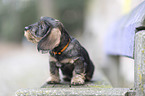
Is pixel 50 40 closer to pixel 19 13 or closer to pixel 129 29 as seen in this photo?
pixel 129 29

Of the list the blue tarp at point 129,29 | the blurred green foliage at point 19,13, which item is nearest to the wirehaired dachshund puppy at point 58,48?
the blue tarp at point 129,29

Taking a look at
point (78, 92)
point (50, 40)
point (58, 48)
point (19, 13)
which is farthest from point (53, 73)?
point (19, 13)

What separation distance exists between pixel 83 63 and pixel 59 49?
1.04 feet

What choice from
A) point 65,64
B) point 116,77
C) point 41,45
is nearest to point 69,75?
point 65,64

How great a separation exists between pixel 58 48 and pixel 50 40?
0.18 meters

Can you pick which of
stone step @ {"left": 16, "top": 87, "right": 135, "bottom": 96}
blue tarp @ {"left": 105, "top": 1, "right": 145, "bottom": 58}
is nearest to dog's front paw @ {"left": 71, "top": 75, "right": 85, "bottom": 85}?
stone step @ {"left": 16, "top": 87, "right": 135, "bottom": 96}

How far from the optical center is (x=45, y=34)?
6.78 feet

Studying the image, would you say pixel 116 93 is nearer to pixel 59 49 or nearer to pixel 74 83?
pixel 74 83

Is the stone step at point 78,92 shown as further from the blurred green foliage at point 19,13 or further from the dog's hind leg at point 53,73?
the blurred green foliage at point 19,13

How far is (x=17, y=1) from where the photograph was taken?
841 inches

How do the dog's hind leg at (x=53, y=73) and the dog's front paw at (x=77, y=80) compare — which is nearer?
the dog's front paw at (x=77, y=80)

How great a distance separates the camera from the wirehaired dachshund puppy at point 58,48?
2064mm

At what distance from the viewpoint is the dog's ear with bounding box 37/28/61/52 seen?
6.73ft

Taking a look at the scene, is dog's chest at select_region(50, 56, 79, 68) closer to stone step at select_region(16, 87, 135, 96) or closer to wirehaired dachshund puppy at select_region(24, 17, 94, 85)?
wirehaired dachshund puppy at select_region(24, 17, 94, 85)
